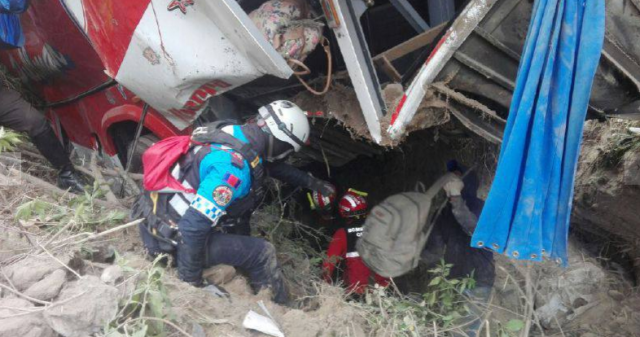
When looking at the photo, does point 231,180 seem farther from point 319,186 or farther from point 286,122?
point 319,186

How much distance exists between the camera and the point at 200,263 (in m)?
3.28

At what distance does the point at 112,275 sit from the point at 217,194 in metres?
0.67

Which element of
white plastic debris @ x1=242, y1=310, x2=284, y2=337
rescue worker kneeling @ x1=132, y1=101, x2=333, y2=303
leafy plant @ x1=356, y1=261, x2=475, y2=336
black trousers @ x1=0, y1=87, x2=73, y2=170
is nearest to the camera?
white plastic debris @ x1=242, y1=310, x2=284, y2=337

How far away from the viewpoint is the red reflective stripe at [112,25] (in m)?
3.38

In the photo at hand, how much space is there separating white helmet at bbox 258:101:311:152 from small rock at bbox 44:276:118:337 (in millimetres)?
1389

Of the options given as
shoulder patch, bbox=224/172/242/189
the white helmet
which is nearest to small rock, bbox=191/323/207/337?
shoulder patch, bbox=224/172/242/189

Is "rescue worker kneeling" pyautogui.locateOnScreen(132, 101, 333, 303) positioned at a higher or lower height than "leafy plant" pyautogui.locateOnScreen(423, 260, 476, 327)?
higher

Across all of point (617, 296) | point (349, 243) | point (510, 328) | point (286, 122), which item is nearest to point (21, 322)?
point (286, 122)

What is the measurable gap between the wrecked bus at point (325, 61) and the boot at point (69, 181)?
0.58 meters

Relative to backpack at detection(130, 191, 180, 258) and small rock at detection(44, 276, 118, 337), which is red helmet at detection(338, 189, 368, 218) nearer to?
backpack at detection(130, 191, 180, 258)

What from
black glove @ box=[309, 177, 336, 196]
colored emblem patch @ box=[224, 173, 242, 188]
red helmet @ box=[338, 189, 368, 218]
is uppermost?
colored emblem patch @ box=[224, 173, 242, 188]

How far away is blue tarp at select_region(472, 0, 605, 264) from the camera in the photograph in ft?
8.39

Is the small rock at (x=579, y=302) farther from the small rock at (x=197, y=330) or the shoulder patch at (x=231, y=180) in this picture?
the small rock at (x=197, y=330)

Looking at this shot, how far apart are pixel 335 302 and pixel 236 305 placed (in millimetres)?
633
